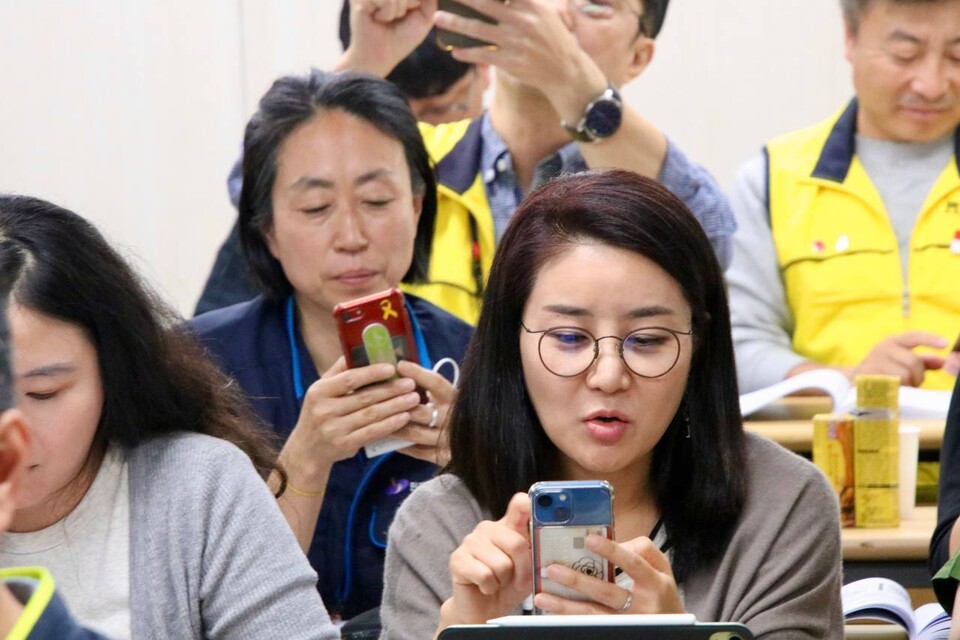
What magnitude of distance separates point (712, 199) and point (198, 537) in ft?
5.15

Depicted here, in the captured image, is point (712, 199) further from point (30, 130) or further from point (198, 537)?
point (30, 130)

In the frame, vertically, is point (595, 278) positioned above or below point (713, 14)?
below

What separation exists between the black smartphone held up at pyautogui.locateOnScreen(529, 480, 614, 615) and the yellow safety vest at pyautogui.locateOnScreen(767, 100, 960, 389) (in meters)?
2.04

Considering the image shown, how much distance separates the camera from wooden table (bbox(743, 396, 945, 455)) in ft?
9.04

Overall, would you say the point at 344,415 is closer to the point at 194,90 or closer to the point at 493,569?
the point at 493,569

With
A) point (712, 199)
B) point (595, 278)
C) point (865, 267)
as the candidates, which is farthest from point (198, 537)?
point (865, 267)

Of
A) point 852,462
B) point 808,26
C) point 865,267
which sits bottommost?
point 852,462

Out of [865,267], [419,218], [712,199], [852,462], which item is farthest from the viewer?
[865,267]

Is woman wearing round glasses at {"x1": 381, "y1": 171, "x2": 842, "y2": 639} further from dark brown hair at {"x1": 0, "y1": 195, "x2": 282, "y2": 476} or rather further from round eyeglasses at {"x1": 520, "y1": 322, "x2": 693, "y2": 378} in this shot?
dark brown hair at {"x1": 0, "y1": 195, "x2": 282, "y2": 476}

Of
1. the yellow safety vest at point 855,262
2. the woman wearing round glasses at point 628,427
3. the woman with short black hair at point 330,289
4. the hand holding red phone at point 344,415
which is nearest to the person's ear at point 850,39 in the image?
the yellow safety vest at point 855,262

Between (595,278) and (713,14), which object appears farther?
(713,14)

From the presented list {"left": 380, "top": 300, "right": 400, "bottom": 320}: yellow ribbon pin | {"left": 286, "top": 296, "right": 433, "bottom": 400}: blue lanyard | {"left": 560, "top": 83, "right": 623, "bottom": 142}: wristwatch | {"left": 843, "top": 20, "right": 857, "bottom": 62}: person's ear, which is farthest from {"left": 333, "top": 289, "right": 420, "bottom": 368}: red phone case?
{"left": 843, "top": 20, "right": 857, "bottom": 62}: person's ear

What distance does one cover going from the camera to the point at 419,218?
2850 mm

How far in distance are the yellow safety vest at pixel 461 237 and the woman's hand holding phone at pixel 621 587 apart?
1.49 m
